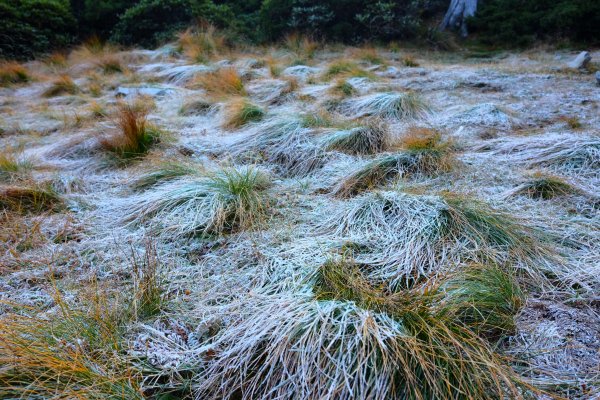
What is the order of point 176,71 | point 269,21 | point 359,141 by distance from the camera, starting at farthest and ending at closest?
point 269,21
point 176,71
point 359,141

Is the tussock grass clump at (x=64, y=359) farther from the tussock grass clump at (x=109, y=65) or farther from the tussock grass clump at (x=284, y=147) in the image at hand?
the tussock grass clump at (x=109, y=65)

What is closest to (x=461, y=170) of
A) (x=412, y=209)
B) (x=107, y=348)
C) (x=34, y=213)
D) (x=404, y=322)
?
(x=412, y=209)

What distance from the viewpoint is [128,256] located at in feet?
6.84

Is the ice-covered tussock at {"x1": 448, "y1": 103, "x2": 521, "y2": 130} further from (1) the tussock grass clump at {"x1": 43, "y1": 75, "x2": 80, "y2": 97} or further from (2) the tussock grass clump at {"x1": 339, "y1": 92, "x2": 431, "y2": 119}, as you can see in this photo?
(1) the tussock grass clump at {"x1": 43, "y1": 75, "x2": 80, "y2": 97}

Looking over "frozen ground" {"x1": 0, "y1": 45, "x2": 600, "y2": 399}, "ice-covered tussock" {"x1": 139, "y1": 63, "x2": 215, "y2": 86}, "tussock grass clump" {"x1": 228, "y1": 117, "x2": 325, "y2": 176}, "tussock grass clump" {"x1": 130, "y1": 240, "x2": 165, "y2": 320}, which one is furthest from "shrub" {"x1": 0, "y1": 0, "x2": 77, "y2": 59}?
→ "tussock grass clump" {"x1": 130, "y1": 240, "x2": 165, "y2": 320}

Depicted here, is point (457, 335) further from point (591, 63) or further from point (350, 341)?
point (591, 63)

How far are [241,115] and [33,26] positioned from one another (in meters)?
8.52

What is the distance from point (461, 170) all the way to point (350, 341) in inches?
75.4

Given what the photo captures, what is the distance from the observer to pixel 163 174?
9.68 ft

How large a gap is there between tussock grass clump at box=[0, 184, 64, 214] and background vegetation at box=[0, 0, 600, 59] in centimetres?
838

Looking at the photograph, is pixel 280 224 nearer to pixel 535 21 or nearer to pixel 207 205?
pixel 207 205

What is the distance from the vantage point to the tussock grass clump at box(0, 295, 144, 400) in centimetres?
123

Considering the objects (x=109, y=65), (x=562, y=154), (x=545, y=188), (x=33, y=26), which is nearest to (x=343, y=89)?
(x=562, y=154)

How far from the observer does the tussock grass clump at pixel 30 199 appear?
8.62ft
